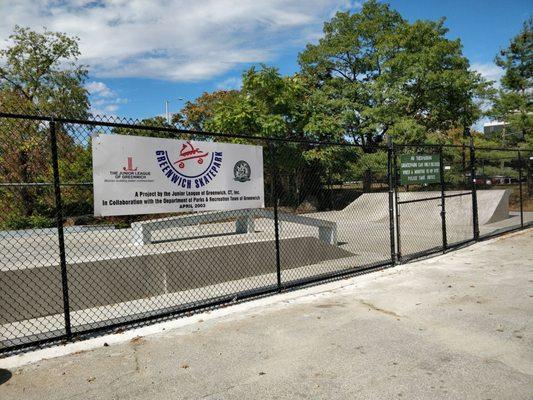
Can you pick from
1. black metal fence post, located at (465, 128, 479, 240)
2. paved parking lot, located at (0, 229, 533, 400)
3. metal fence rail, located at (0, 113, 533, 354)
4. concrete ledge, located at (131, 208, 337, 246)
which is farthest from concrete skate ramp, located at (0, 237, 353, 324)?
black metal fence post, located at (465, 128, 479, 240)

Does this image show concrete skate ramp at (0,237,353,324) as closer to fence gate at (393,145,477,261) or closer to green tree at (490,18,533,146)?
fence gate at (393,145,477,261)

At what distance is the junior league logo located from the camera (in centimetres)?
528

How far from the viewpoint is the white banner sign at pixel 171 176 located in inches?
189

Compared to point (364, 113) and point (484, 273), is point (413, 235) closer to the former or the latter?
point (484, 273)

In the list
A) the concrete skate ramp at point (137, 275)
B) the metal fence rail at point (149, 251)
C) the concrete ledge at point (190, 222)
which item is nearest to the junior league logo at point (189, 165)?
the metal fence rail at point (149, 251)

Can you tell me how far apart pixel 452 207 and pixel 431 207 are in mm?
1330

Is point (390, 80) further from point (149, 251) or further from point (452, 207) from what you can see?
point (149, 251)

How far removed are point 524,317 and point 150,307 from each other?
475 centimetres

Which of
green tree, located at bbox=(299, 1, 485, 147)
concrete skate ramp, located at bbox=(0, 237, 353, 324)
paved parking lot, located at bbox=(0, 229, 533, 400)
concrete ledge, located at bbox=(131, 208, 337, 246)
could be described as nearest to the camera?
paved parking lot, located at bbox=(0, 229, 533, 400)

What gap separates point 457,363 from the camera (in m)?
3.73

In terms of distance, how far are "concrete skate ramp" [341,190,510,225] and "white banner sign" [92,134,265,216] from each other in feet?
40.4

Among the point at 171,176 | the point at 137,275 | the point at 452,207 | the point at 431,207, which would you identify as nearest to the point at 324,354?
the point at 171,176

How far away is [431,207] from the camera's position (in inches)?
736

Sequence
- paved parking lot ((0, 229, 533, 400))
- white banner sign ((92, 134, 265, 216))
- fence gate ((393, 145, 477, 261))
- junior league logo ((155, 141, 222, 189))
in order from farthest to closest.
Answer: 1. fence gate ((393, 145, 477, 261))
2. junior league logo ((155, 141, 222, 189))
3. white banner sign ((92, 134, 265, 216))
4. paved parking lot ((0, 229, 533, 400))
